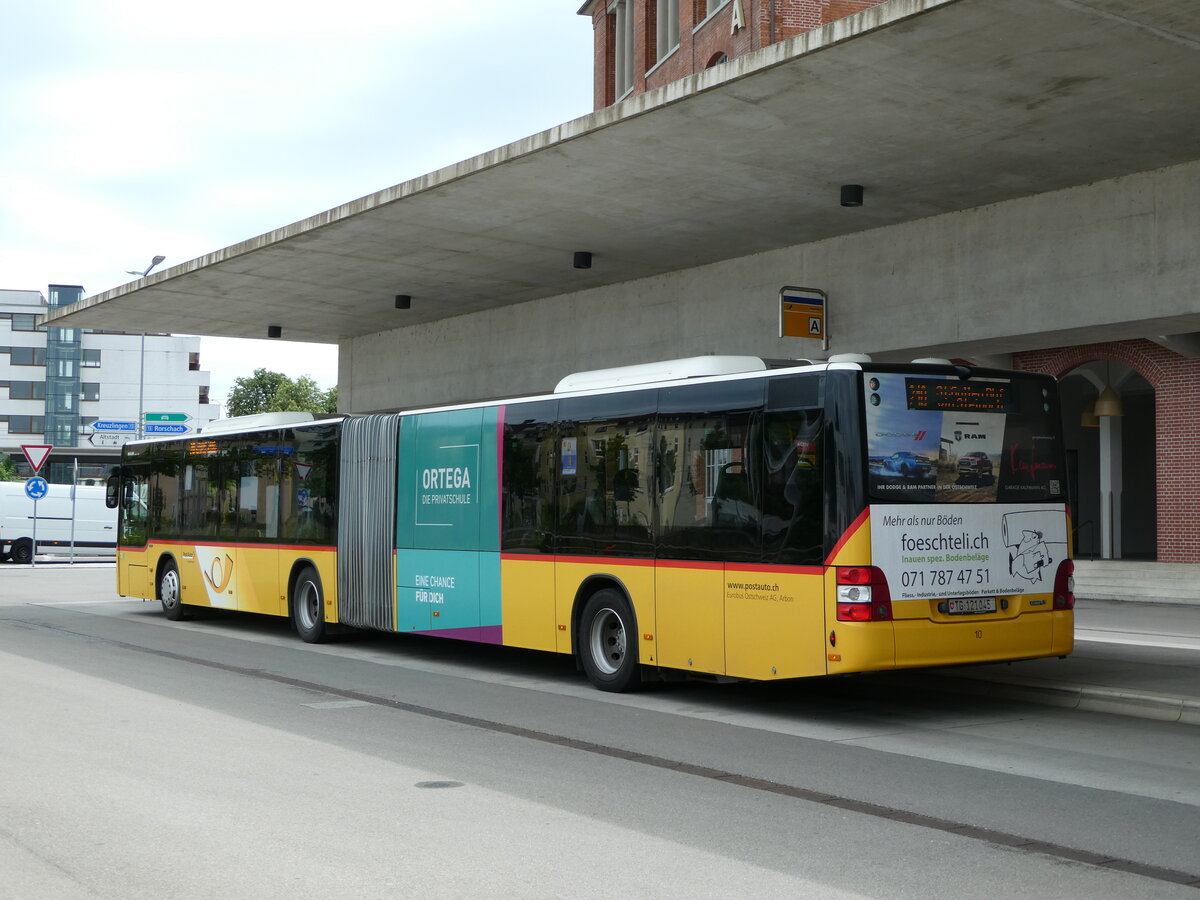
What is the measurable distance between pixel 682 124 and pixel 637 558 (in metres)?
4.62

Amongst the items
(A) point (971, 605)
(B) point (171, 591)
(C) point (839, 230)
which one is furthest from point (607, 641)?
(B) point (171, 591)

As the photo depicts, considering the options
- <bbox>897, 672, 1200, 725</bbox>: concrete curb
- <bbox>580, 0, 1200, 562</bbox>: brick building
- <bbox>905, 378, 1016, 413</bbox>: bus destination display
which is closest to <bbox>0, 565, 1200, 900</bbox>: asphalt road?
<bbox>897, 672, 1200, 725</bbox>: concrete curb

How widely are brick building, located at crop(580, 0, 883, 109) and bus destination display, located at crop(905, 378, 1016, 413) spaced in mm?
18117

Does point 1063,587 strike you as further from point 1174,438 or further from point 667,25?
point 667,25

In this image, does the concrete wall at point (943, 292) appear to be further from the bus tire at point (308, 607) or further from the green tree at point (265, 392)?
the green tree at point (265, 392)

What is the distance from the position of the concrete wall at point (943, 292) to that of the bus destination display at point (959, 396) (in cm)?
423

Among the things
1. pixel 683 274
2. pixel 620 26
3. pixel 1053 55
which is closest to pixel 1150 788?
pixel 1053 55

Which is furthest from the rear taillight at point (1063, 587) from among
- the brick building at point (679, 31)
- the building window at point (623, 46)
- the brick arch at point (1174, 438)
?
the building window at point (623, 46)

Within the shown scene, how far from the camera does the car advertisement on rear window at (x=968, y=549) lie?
1009 cm

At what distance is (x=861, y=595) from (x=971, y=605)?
1125 mm

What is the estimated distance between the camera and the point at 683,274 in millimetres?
20703

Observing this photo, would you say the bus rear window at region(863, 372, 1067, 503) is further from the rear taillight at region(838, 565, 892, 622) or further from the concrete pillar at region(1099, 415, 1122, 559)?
the concrete pillar at region(1099, 415, 1122, 559)

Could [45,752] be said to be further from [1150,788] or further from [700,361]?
[1150,788]

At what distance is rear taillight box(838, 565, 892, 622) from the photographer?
389 inches
